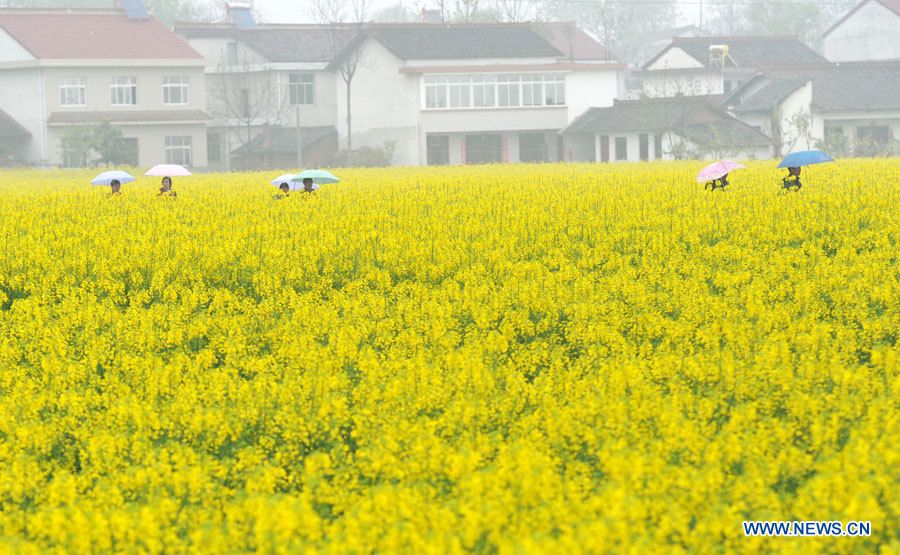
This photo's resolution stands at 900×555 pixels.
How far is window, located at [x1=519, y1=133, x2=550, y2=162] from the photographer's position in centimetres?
6059

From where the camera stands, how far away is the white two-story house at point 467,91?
193ft

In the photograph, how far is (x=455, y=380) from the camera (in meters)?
9.20

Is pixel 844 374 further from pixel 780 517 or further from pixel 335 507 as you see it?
pixel 335 507

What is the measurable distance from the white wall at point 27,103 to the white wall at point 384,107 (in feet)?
45.9

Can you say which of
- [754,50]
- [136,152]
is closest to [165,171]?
[136,152]

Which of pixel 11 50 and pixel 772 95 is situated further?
pixel 11 50

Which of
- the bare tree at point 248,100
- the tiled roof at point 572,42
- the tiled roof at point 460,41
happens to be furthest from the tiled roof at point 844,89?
the bare tree at point 248,100

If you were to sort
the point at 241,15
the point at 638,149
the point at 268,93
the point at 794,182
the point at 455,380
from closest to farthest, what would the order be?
the point at 455,380 < the point at 794,182 < the point at 638,149 < the point at 268,93 < the point at 241,15

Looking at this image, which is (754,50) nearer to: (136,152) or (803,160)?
(136,152)

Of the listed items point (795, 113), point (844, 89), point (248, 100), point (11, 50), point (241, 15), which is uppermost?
point (241, 15)

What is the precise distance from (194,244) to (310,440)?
6791 millimetres

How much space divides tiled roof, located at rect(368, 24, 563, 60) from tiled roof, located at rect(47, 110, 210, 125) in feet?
29.0

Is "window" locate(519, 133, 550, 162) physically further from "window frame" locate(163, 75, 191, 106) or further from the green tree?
the green tree

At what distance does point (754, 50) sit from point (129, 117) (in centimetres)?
3413
